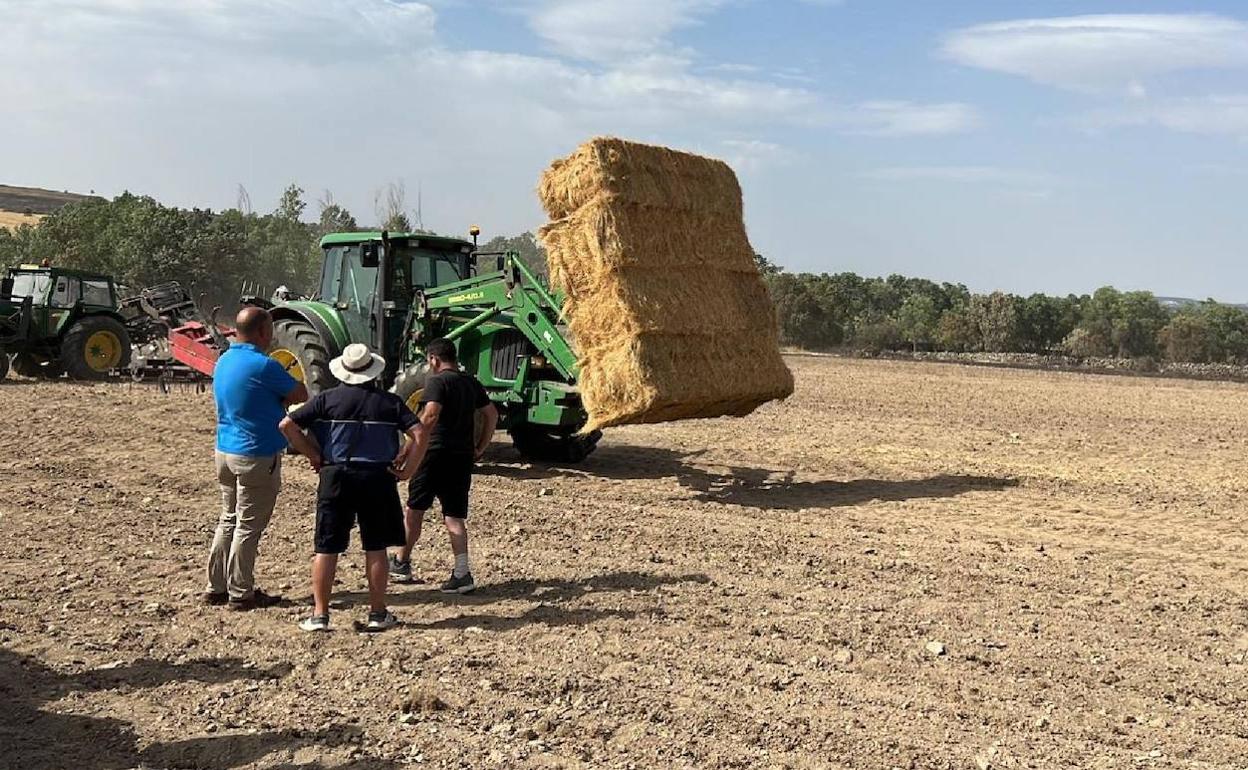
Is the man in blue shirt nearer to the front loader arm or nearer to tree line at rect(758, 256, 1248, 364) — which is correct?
the front loader arm

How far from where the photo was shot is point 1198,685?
5453mm

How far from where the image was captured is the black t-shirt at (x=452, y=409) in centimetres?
684

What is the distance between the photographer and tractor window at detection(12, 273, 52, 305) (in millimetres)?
18877

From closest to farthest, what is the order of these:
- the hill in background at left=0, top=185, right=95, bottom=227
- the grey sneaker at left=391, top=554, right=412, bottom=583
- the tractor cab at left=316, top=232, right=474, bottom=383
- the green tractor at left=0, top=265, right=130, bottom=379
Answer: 1. the grey sneaker at left=391, top=554, right=412, bottom=583
2. the tractor cab at left=316, top=232, right=474, bottom=383
3. the green tractor at left=0, top=265, right=130, bottom=379
4. the hill in background at left=0, top=185, right=95, bottom=227

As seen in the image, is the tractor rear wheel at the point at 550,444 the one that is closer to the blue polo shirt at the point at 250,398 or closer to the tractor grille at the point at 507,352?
the tractor grille at the point at 507,352

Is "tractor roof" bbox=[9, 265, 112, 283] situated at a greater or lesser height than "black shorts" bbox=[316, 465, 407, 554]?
greater

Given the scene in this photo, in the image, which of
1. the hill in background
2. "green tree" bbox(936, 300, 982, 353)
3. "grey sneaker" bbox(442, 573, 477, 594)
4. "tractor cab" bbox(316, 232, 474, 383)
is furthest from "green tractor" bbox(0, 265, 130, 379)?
the hill in background

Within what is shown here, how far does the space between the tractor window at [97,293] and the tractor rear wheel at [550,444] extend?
408 inches

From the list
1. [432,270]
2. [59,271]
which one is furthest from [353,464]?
[59,271]

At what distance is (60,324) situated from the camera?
739 inches

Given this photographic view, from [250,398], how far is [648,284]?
433 cm

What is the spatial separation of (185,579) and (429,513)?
2.44 m

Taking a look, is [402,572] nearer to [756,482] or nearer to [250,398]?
[250,398]

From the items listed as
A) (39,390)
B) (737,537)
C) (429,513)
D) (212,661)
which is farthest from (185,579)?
(39,390)
